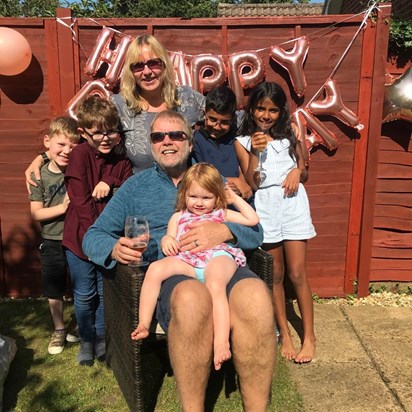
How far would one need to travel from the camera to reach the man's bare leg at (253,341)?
7.00ft

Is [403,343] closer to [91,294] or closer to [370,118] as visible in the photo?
[370,118]

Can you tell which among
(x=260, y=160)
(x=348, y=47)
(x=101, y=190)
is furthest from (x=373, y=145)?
(x=101, y=190)

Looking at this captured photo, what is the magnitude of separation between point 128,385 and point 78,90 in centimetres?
258

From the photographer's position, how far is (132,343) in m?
2.34

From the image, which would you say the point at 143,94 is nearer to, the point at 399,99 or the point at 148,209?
the point at 148,209

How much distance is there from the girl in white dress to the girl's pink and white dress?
1.93 ft

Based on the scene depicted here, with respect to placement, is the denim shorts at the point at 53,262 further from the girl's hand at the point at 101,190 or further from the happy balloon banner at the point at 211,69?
the happy balloon banner at the point at 211,69

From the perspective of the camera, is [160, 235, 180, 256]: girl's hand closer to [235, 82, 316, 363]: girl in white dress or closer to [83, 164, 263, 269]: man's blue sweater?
[83, 164, 263, 269]: man's blue sweater

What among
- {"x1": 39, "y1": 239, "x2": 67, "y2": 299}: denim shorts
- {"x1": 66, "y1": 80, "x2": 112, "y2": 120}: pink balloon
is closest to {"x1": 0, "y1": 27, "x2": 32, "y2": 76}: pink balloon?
{"x1": 66, "y1": 80, "x2": 112, "y2": 120}: pink balloon

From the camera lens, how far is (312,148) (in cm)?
396

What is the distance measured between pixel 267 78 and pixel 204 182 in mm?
1814

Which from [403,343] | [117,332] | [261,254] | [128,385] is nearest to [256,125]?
[261,254]

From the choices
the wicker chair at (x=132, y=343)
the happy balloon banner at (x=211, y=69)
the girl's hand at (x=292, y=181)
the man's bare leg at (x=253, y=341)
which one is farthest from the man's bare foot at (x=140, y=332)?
the happy balloon banner at (x=211, y=69)

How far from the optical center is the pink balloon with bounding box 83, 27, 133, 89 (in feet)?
11.8
